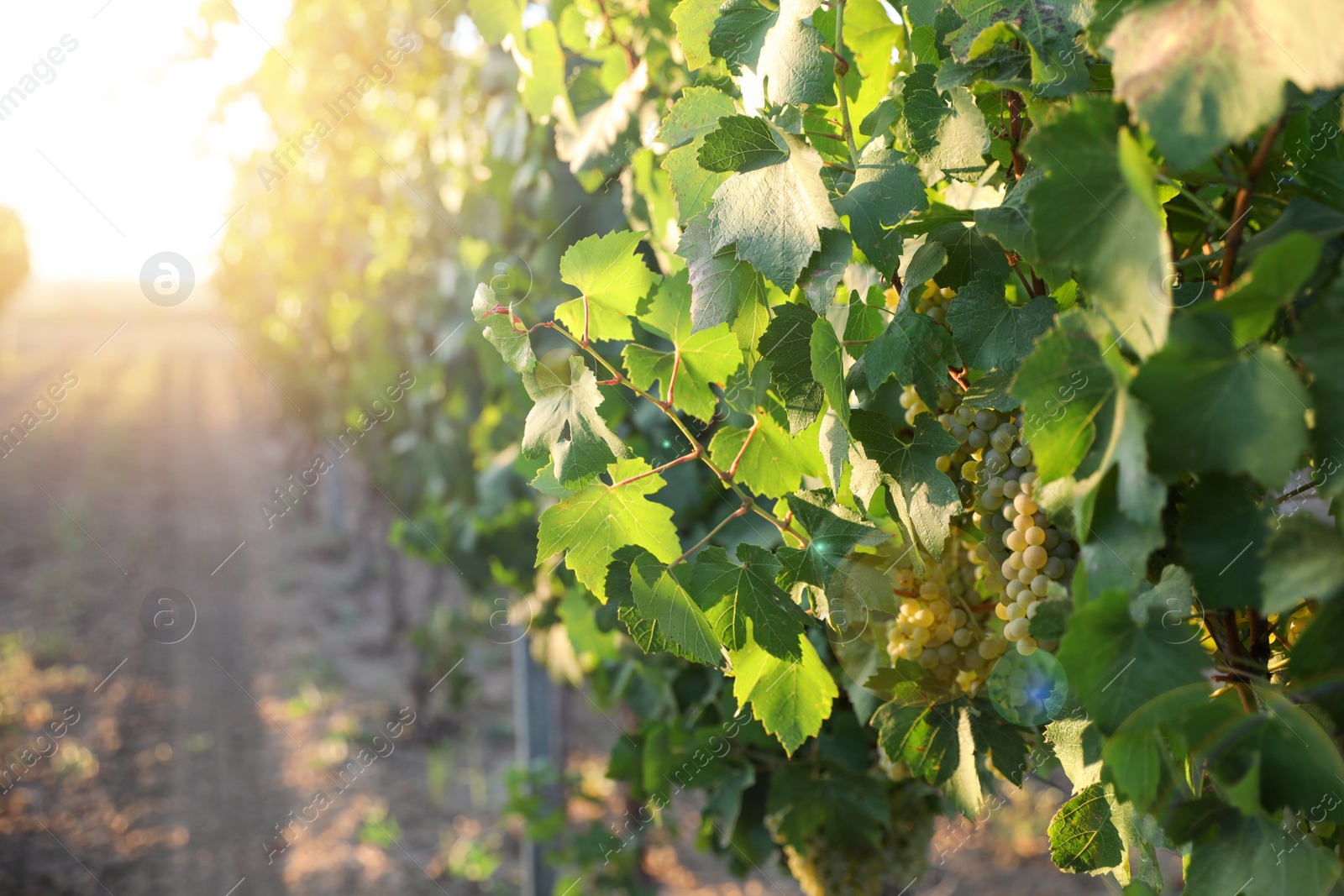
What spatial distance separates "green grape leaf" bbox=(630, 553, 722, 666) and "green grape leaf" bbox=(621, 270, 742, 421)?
206mm

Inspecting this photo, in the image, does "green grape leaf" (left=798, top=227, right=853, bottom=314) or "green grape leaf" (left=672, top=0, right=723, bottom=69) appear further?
"green grape leaf" (left=672, top=0, right=723, bottom=69)

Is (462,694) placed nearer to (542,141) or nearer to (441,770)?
(441,770)

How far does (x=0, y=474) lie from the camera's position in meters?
11.4

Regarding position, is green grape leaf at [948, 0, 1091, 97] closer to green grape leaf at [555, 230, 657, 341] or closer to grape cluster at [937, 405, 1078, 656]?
grape cluster at [937, 405, 1078, 656]

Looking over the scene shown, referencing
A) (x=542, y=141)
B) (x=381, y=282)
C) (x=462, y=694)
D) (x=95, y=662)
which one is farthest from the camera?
(x=95, y=662)

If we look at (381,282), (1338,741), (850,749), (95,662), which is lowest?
(95,662)

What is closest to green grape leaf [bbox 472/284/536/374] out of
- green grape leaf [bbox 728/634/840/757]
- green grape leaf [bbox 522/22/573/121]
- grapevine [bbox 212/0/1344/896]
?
grapevine [bbox 212/0/1344/896]

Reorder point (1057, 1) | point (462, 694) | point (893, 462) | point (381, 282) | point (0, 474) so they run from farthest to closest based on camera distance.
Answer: point (0, 474), point (462, 694), point (381, 282), point (893, 462), point (1057, 1)

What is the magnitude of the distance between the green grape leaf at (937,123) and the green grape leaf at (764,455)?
0.96ft

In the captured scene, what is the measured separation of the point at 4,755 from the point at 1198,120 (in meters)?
6.50

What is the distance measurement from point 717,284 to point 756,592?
0.93 feet

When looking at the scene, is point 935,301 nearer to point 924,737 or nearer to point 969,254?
point 969,254

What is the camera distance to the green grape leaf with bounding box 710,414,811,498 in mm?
933

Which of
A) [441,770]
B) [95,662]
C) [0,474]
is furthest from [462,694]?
[0,474]
